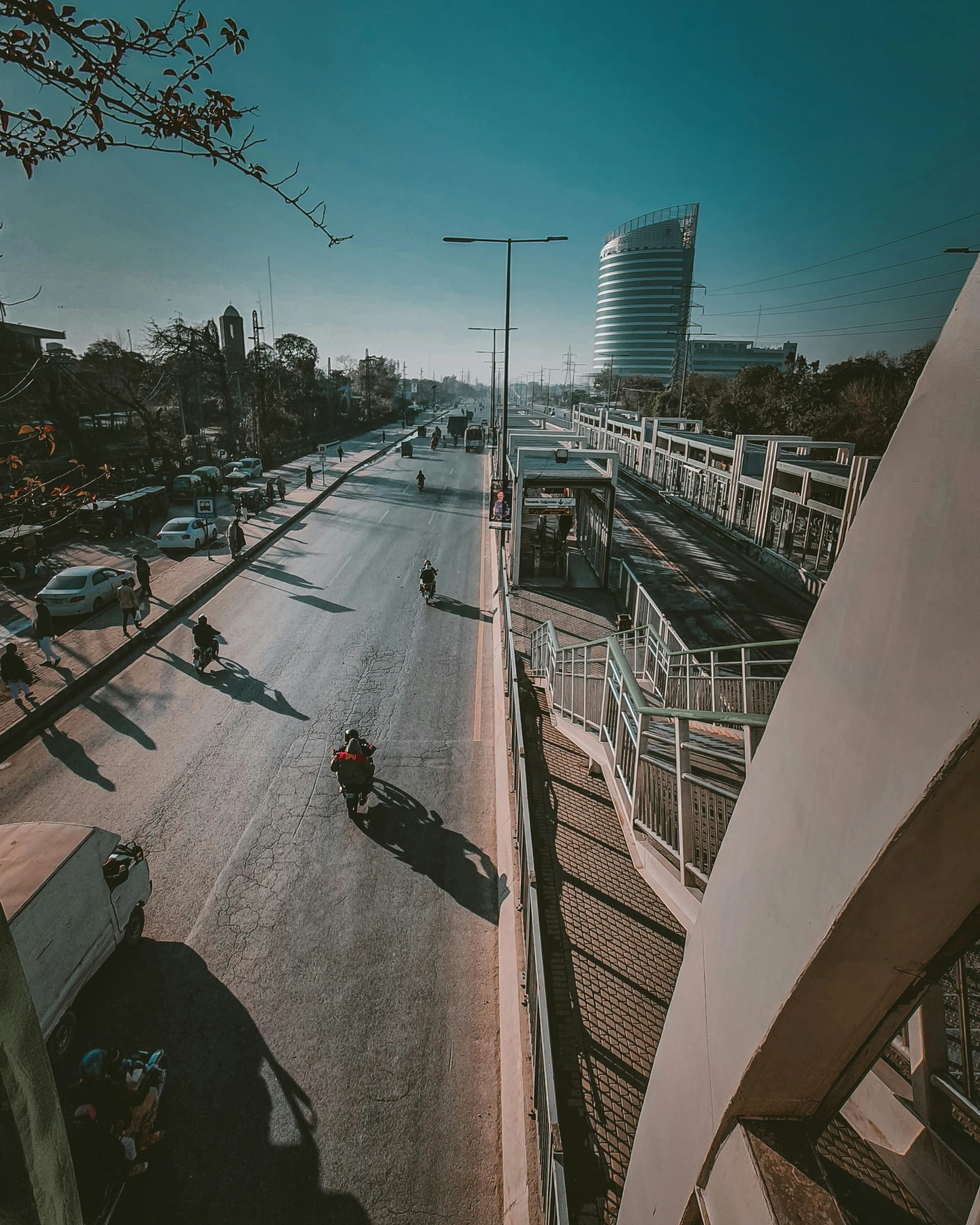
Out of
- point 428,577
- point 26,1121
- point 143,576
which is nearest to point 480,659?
point 428,577

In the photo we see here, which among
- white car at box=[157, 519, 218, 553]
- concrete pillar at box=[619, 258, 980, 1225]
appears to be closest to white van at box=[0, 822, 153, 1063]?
concrete pillar at box=[619, 258, 980, 1225]

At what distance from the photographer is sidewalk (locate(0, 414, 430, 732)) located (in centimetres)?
1265

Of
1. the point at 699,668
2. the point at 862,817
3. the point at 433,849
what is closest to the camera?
the point at 862,817

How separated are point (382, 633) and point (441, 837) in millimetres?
7937

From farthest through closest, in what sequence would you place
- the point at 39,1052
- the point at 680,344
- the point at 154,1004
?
the point at 680,344 → the point at 154,1004 → the point at 39,1052

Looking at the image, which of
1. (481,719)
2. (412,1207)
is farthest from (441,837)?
A: (412,1207)

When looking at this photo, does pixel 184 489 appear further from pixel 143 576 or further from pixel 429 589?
pixel 429 589

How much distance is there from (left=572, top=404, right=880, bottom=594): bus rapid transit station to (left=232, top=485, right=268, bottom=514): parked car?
21673 millimetres

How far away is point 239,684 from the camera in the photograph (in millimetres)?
13023

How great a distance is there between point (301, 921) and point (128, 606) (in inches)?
415

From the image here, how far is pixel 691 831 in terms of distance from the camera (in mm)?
4199

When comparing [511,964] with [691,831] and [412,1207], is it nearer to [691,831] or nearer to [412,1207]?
[412,1207]

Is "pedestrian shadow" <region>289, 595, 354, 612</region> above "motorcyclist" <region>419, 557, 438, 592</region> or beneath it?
beneath

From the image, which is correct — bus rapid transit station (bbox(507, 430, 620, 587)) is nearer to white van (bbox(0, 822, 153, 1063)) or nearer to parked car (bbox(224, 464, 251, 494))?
white van (bbox(0, 822, 153, 1063))
